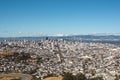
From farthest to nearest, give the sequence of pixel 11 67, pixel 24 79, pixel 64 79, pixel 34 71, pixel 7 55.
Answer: pixel 7 55 → pixel 11 67 → pixel 34 71 → pixel 24 79 → pixel 64 79

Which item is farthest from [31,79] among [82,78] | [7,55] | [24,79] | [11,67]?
[7,55]

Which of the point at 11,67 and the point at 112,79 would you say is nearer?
the point at 112,79

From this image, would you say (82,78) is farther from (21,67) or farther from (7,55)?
(7,55)

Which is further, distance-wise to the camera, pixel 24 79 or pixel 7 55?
pixel 7 55

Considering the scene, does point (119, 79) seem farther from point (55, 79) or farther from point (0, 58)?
point (0, 58)

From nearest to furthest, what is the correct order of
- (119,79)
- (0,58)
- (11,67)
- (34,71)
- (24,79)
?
(24,79)
(119,79)
(34,71)
(11,67)
(0,58)

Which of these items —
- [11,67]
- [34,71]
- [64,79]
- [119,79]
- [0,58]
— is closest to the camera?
[64,79]

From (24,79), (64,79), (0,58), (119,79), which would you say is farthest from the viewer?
(0,58)

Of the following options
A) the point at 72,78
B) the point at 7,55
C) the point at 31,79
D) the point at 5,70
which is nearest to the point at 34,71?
the point at 5,70
